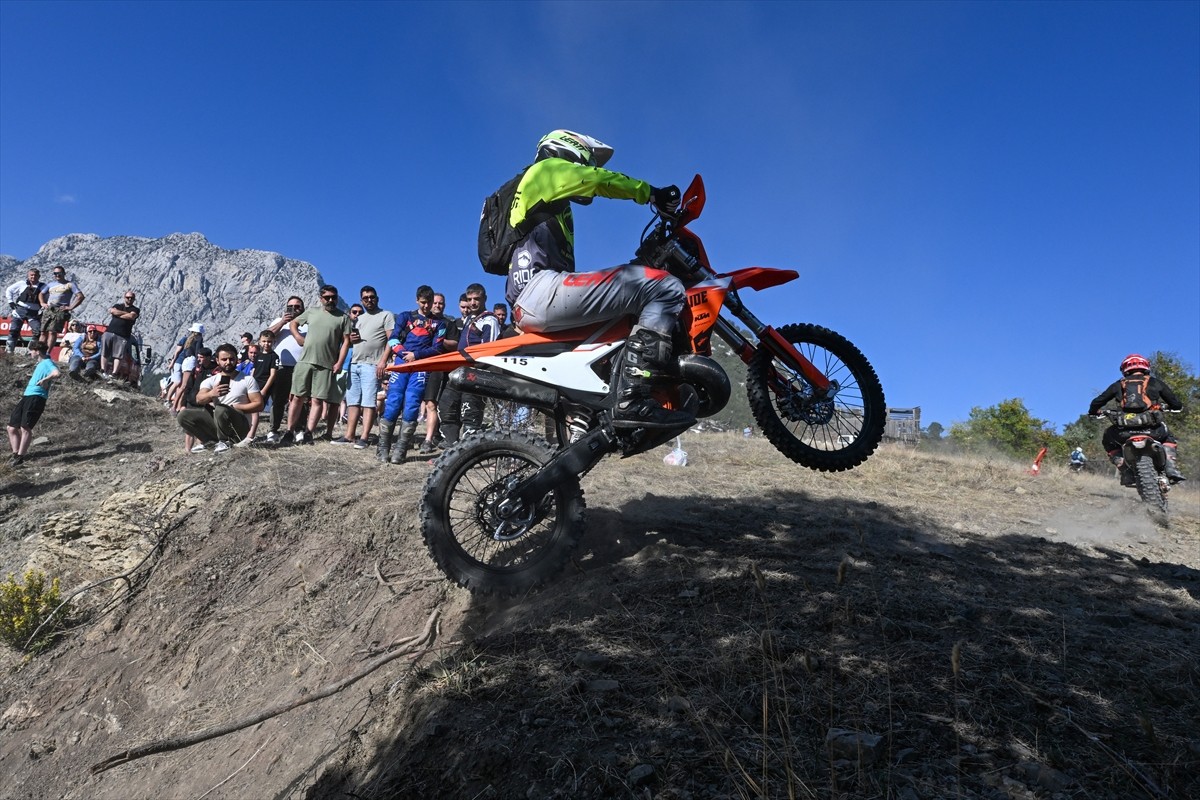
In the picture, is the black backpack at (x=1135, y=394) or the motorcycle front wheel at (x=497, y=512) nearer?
the motorcycle front wheel at (x=497, y=512)

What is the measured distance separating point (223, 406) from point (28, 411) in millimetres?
3060

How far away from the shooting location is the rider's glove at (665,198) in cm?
420

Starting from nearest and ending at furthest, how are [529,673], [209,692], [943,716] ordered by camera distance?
[943,716] → [529,673] → [209,692]

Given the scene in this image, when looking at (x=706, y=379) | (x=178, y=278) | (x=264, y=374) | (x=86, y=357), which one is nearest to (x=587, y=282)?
(x=706, y=379)

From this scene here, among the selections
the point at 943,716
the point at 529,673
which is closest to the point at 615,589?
the point at 529,673

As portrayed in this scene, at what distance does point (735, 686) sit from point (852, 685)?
0.41 metres

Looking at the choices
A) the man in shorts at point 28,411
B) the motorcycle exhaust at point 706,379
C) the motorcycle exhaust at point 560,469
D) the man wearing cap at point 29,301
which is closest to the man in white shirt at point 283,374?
the man in shorts at point 28,411

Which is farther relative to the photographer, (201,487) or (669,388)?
(201,487)

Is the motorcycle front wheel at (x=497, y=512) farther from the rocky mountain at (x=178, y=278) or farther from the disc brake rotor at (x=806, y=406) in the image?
the rocky mountain at (x=178, y=278)

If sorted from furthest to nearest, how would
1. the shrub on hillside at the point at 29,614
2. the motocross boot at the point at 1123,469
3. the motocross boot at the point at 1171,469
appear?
the motocross boot at the point at 1123,469
the motocross boot at the point at 1171,469
the shrub on hillside at the point at 29,614

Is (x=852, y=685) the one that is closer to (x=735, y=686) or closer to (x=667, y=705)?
(x=735, y=686)

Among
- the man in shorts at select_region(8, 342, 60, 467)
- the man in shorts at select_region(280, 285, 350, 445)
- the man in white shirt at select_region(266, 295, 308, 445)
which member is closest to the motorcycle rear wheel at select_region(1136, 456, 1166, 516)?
the man in shorts at select_region(280, 285, 350, 445)

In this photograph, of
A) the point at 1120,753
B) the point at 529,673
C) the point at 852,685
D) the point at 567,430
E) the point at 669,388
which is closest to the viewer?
the point at 1120,753

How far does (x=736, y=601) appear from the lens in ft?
11.3
